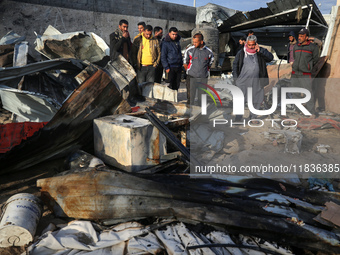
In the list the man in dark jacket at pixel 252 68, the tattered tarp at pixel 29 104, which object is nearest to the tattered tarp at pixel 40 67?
the tattered tarp at pixel 29 104

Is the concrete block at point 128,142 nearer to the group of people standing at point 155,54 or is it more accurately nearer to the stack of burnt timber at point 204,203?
the stack of burnt timber at point 204,203

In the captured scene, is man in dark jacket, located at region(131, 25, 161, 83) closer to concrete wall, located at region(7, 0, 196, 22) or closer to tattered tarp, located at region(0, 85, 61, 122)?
tattered tarp, located at region(0, 85, 61, 122)

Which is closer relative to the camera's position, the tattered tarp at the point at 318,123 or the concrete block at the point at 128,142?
the concrete block at the point at 128,142

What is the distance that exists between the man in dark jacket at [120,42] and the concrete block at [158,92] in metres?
1.17

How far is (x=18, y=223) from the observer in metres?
2.53

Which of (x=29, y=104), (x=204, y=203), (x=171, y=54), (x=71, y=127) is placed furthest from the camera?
(x=171, y=54)

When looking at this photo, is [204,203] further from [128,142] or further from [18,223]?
[18,223]

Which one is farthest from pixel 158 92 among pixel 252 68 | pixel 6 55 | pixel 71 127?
pixel 6 55

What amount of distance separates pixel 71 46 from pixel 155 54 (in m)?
2.32

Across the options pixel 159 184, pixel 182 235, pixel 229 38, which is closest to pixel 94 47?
pixel 159 184

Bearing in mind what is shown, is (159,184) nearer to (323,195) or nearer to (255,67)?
(323,195)

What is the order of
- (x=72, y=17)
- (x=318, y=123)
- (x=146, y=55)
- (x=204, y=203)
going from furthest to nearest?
(x=72, y=17) < (x=146, y=55) < (x=318, y=123) < (x=204, y=203)

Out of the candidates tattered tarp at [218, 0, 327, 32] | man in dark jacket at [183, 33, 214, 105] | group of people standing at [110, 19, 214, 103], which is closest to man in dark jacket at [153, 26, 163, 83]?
group of people standing at [110, 19, 214, 103]

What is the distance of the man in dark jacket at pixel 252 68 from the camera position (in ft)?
19.2
